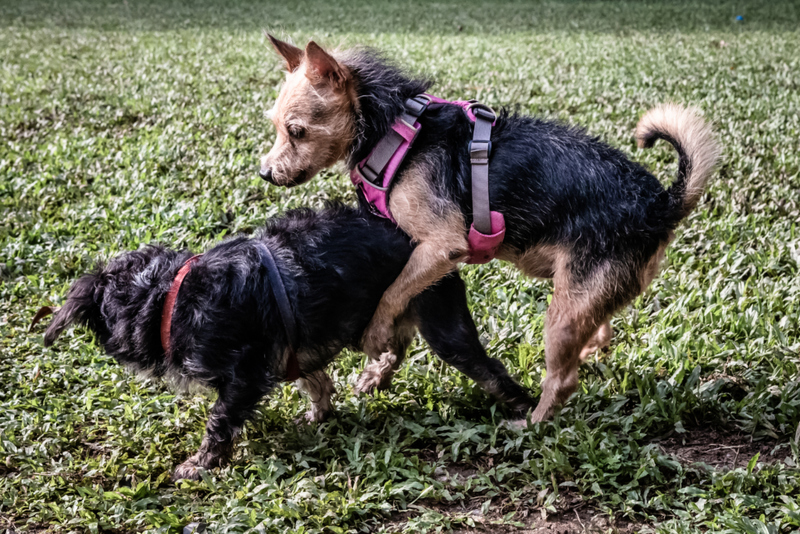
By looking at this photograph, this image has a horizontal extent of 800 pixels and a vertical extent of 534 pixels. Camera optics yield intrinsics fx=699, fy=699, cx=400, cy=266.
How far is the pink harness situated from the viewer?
3.27 metres

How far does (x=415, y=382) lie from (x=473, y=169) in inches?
47.6

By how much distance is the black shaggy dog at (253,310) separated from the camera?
3.04 meters

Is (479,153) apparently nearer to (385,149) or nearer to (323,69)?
(385,149)

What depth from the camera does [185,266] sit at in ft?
10.5

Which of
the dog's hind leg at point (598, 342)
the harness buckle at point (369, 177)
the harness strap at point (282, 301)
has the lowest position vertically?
the dog's hind leg at point (598, 342)

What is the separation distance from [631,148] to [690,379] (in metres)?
3.38

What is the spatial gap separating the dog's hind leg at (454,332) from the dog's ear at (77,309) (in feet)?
4.78


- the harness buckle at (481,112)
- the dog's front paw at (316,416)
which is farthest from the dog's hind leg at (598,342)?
the dog's front paw at (316,416)

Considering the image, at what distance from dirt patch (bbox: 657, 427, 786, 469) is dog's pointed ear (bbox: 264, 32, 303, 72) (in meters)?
2.66

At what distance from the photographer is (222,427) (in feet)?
10.2

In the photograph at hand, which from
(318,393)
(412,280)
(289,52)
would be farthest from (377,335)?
(289,52)

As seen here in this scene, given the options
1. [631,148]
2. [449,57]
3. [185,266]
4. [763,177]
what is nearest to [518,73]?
[449,57]

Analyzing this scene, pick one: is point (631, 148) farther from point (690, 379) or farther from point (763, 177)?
point (690, 379)

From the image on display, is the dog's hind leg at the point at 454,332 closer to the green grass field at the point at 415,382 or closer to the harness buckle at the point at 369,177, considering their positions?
the green grass field at the point at 415,382
